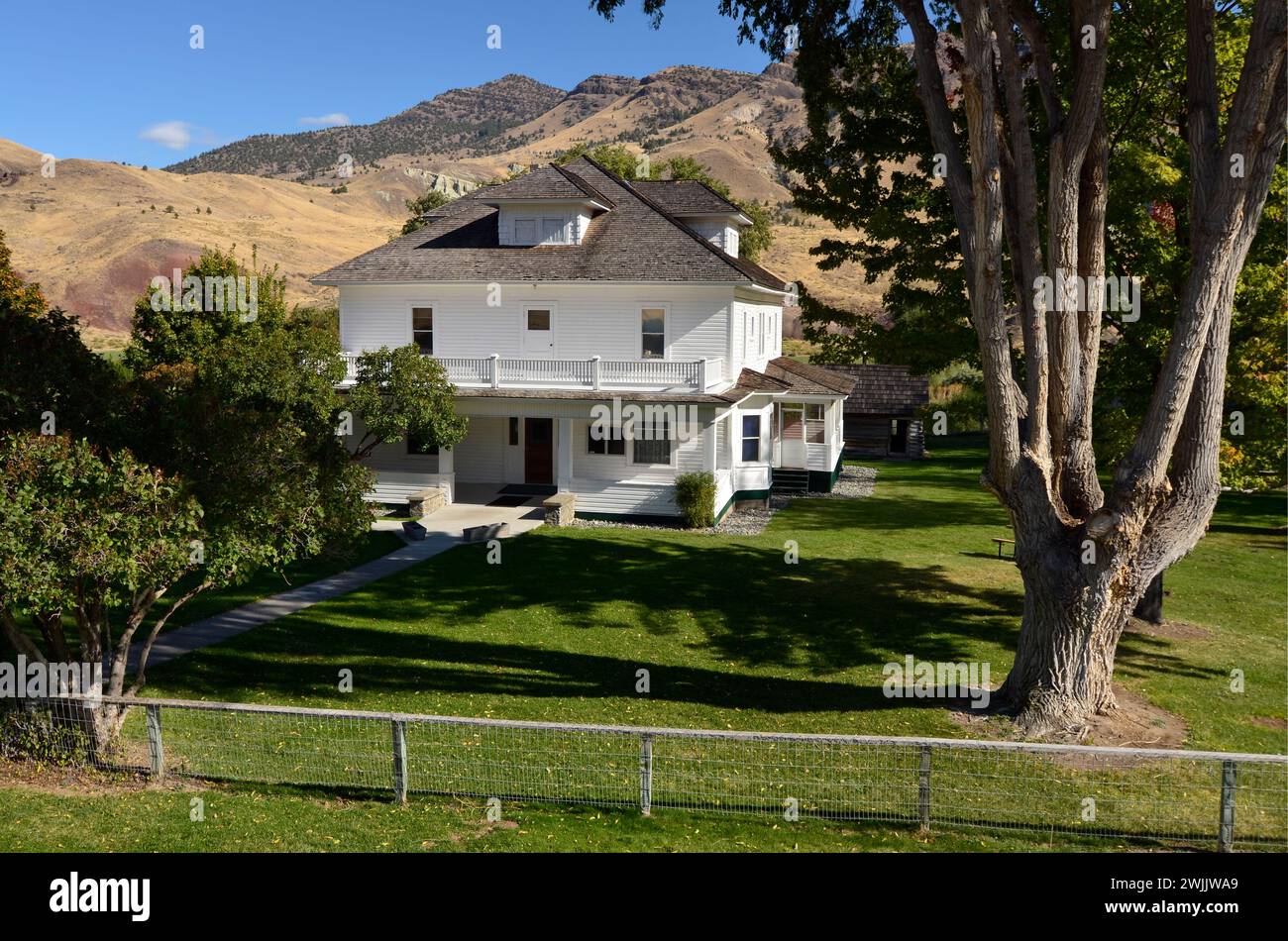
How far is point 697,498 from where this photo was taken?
28.3m

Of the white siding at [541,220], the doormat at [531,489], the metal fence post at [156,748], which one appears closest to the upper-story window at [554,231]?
the white siding at [541,220]

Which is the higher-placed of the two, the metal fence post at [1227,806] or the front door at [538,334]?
the front door at [538,334]

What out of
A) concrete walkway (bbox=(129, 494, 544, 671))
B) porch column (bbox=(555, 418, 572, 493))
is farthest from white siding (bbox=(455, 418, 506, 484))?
porch column (bbox=(555, 418, 572, 493))

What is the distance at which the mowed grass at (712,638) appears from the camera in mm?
14391

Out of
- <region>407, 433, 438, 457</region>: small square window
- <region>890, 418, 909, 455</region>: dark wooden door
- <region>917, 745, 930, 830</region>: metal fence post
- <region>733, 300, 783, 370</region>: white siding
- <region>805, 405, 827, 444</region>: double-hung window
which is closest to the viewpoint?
<region>917, 745, 930, 830</region>: metal fence post

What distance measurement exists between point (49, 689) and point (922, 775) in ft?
32.3

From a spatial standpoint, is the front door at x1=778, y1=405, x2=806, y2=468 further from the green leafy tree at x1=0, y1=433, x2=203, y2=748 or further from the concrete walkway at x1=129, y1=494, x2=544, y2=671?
the green leafy tree at x1=0, y1=433, x2=203, y2=748

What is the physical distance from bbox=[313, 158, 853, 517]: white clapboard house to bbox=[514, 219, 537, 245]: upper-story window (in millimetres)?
45

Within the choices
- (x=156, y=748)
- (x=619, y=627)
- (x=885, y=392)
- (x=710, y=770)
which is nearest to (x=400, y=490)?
(x=619, y=627)

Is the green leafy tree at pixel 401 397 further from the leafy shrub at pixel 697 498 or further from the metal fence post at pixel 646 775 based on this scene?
the metal fence post at pixel 646 775

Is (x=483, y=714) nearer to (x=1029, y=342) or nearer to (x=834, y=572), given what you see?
(x=1029, y=342)

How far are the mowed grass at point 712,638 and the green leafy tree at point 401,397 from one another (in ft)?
13.6

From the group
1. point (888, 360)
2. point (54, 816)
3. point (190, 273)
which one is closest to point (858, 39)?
point (888, 360)

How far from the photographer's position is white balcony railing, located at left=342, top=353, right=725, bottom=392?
28.6 m
